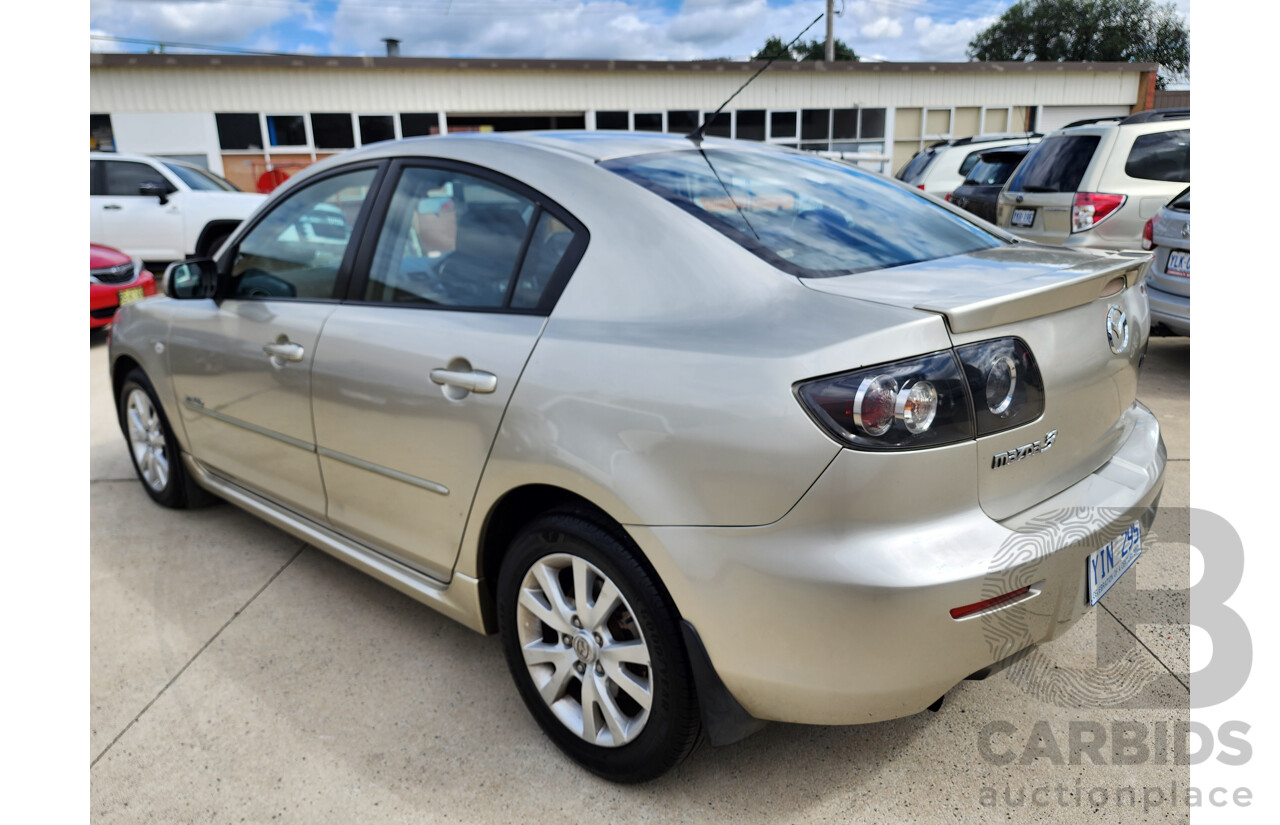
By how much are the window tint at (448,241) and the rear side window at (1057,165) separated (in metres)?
5.24

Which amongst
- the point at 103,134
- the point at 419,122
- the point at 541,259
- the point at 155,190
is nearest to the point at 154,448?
the point at 541,259

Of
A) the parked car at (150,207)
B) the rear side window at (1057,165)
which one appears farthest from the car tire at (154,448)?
the parked car at (150,207)

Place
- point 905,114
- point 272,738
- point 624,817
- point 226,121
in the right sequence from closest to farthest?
1. point 624,817
2. point 272,738
3. point 226,121
4. point 905,114

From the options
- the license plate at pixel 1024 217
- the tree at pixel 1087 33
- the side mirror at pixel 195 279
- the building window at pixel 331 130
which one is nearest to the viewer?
the side mirror at pixel 195 279

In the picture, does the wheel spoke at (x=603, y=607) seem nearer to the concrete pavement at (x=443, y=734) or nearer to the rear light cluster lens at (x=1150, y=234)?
the concrete pavement at (x=443, y=734)

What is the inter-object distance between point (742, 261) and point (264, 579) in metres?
2.45

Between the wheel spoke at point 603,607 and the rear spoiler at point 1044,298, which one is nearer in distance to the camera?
the rear spoiler at point 1044,298

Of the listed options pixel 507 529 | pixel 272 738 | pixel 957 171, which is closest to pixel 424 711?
pixel 272 738

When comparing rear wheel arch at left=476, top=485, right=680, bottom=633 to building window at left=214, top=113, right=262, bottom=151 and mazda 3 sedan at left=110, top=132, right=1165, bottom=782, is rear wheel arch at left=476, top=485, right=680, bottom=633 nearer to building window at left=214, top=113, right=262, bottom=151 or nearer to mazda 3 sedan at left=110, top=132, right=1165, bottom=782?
mazda 3 sedan at left=110, top=132, right=1165, bottom=782

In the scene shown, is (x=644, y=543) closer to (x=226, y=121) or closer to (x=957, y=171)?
(x=957, y=171)

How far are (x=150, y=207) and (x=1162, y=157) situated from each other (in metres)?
11.2

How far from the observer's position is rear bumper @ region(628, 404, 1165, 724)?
1.57 metres

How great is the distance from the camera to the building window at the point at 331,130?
1952cm

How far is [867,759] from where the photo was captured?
2158mm
